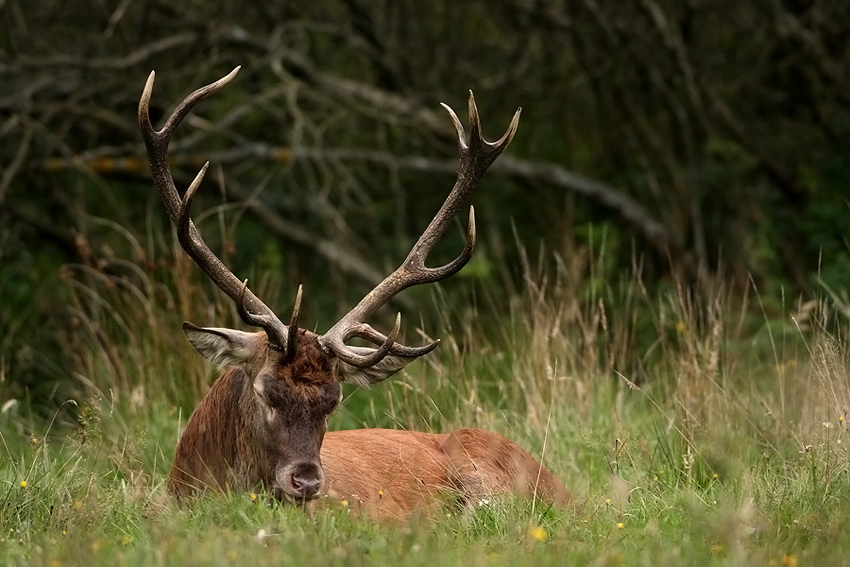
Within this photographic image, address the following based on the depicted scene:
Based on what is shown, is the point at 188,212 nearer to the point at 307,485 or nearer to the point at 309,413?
→ the point at 309,413

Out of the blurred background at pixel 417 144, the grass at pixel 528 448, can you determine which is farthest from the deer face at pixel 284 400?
the blurred background at pixel 417 144

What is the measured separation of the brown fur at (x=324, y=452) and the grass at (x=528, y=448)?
0.24 m

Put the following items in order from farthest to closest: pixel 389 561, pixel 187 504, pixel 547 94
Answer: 1. pixel 547 94
2. pixel 187 504
3. pixel 389 561

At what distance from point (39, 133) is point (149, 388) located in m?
3.72

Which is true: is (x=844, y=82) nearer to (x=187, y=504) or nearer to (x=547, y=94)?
Answer: (x=547, y=94)

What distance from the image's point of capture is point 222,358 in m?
6.20

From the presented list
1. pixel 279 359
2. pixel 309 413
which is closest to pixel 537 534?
pixel 309 413

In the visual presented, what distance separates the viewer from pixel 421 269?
639 cm

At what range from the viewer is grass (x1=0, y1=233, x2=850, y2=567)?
4566 millimetres

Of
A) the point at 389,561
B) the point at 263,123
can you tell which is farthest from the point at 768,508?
the point at 263,123

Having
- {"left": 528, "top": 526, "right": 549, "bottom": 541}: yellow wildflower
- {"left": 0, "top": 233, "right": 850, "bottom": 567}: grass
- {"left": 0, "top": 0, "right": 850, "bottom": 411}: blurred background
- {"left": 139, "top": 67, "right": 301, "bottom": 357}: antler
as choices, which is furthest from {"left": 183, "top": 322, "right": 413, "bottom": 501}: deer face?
{"left": 0, "top": 0, "right": 850, "bottom": 411}: blurred background

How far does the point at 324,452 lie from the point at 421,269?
0.99 meters

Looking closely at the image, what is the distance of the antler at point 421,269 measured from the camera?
6043 millimetres

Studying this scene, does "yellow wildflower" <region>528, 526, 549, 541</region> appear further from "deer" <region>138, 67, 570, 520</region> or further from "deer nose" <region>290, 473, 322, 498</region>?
"deer nose" <region>290, 473, 322, 498</region>
